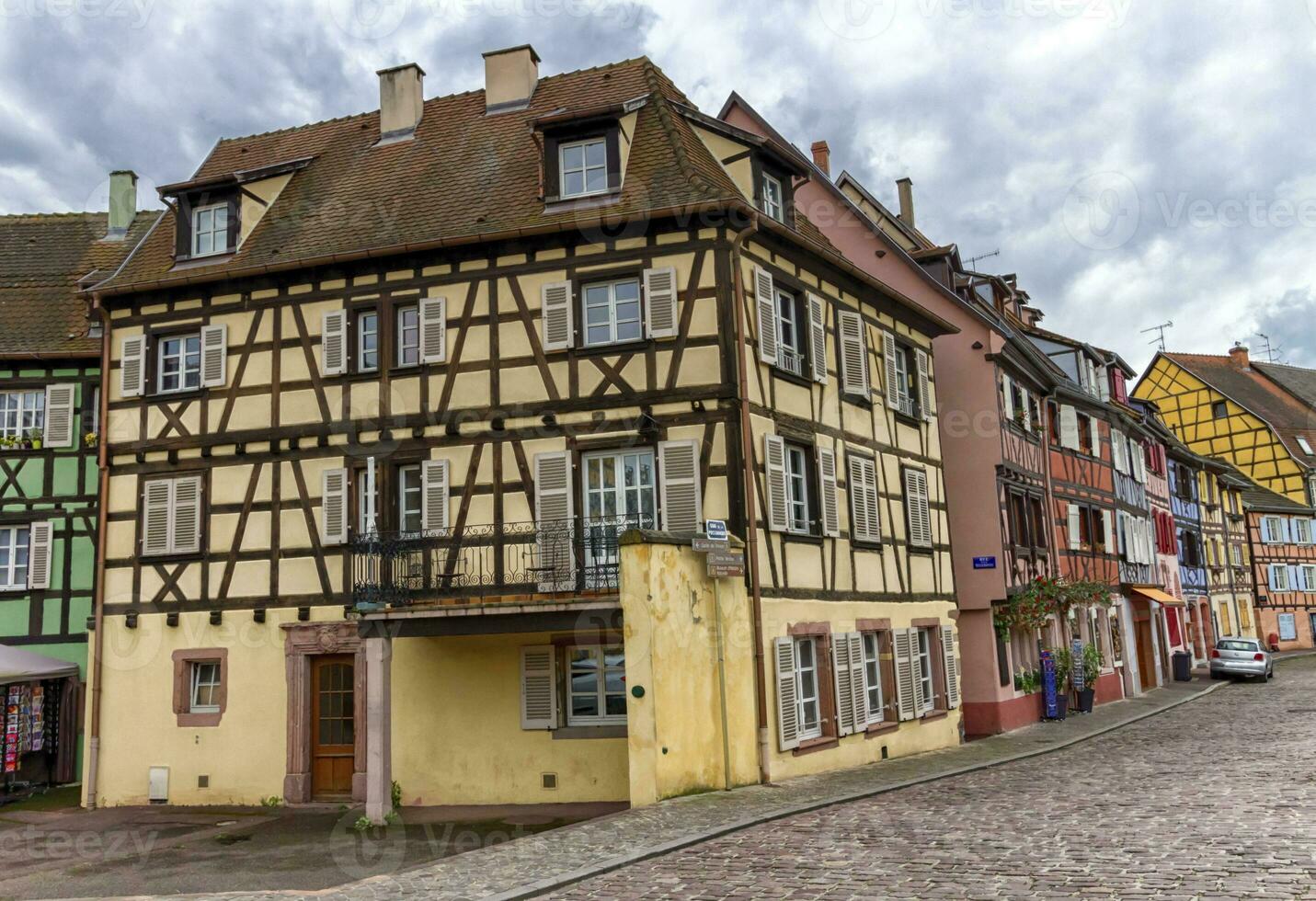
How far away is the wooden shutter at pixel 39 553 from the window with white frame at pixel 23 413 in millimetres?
1897

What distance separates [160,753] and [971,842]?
1227 centimetres

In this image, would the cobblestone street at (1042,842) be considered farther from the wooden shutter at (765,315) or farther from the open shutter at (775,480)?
the wooden shutter at (765,315)

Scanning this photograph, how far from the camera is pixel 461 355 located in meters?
17.6

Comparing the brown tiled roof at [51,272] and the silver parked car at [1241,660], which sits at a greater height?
the brown tiled roof at [51,272]

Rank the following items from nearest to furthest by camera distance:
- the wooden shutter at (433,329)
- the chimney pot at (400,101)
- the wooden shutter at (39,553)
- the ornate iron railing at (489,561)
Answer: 1. the ornate iron railing at (489,561)
2. the wooden shutter at (433,329)
3. the chimney pot at (400,101)
4. the wooden shutter at (39,553)

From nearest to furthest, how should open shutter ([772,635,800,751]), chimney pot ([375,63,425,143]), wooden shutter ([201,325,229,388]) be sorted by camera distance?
open shutter ([772,635,800,751])
wooden shutter ([201,325,229,388])
chimney pot ([375,63,425,143])

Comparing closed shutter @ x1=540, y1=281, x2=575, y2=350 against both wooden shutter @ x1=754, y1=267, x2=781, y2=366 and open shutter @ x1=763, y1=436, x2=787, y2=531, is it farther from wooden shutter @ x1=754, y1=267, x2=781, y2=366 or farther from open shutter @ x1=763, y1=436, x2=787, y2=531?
Answer: open shutter @ x1=763, y1=436, x2=787, y2=531

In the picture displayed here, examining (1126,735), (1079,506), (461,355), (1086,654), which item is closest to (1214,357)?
(1079,506)

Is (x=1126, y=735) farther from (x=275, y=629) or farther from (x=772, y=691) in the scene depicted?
(x=275, y=629)

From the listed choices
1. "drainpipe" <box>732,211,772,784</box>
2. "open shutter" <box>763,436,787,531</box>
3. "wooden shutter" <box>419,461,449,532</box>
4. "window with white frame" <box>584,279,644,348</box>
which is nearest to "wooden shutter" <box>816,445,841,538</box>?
"open shutter" <box>763,436,787,531</box>

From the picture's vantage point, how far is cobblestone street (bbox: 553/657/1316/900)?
927 centimetres

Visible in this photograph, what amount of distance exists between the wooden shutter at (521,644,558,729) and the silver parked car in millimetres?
28256

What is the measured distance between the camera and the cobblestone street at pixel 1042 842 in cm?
927

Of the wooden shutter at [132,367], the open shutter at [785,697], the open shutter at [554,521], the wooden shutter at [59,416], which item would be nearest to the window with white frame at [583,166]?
the open shutter at [554,521]
